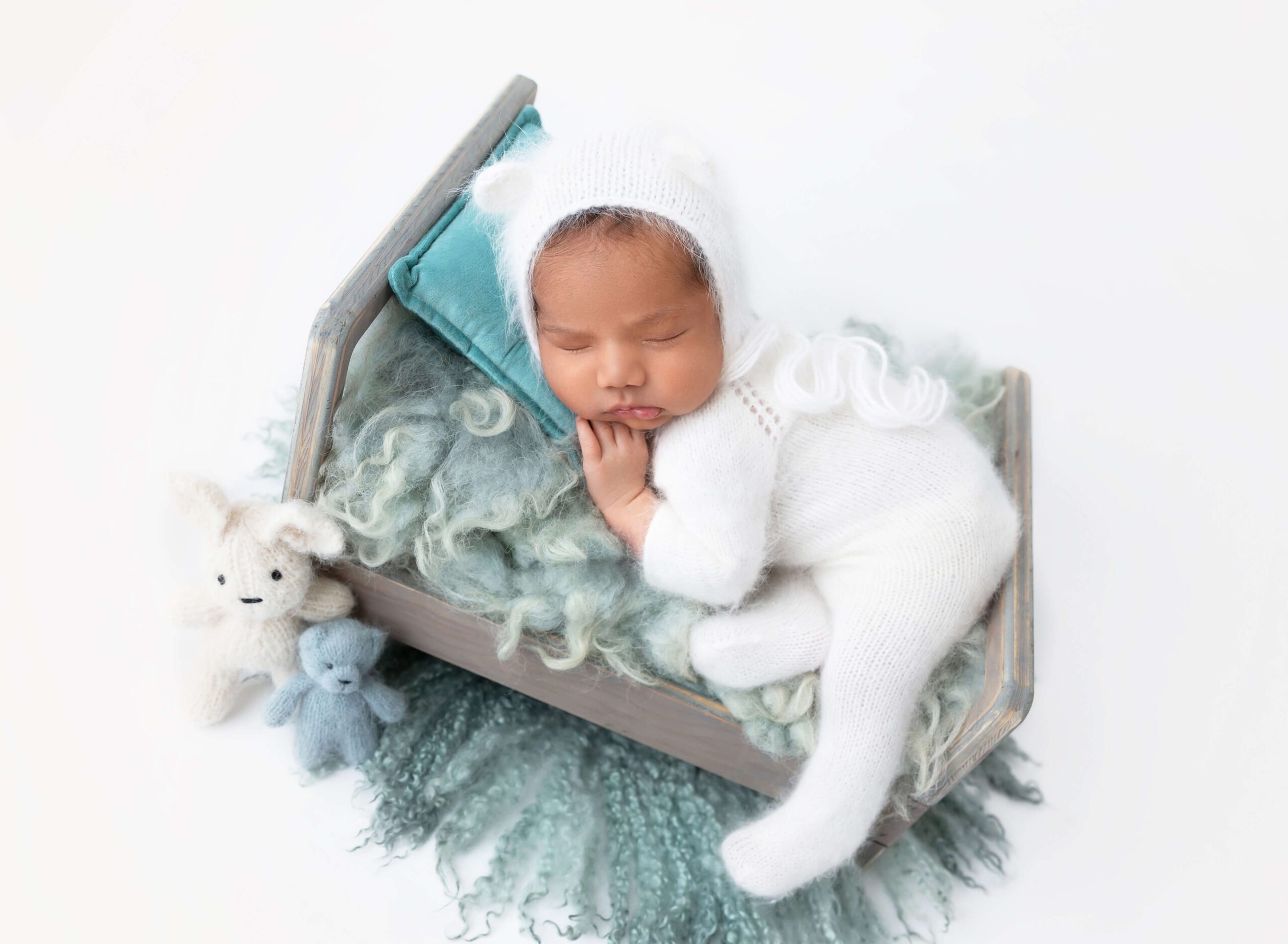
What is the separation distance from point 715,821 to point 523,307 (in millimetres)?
802

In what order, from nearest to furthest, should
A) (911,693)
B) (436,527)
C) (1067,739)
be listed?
(911,693), (436,527), (1067,739)

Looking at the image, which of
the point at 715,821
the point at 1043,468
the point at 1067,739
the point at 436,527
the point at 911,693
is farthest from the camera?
the point at 1043,468

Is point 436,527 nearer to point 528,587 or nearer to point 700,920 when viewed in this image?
point 528,587

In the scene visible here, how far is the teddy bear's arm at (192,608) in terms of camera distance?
5.30ft

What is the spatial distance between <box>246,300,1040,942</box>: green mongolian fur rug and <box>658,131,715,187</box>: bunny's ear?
1.39 feet

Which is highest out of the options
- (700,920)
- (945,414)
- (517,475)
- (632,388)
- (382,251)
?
(945,414)

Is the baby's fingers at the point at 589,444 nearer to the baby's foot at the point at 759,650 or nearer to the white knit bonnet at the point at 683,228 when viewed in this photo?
the white knit bonnet at the point at 683,228

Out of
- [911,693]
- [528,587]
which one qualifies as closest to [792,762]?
[911,693]

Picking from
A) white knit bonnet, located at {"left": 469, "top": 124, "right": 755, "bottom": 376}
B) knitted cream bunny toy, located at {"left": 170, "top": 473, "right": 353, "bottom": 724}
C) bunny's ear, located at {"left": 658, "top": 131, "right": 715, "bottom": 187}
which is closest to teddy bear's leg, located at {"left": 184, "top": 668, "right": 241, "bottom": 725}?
knitted cream bunny toy, located at {"left": 170, "top": 473, "right": 353, "bottom": 724}

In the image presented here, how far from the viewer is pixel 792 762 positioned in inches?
57.6

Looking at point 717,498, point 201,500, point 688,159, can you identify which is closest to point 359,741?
point 201,500

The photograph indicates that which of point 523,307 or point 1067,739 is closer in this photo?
point 523,307

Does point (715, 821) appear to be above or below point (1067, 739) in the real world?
below

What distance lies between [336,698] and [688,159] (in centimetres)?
92
